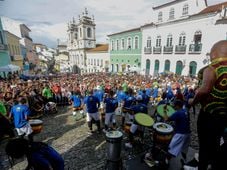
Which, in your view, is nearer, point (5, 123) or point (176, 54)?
point (5, 123)

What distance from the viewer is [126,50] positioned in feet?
108

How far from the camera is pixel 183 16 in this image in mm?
22375

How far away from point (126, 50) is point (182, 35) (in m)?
13.0

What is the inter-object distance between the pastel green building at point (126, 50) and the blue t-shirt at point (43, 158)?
25.4 m

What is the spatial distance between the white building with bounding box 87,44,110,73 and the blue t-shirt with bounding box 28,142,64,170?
125 ft

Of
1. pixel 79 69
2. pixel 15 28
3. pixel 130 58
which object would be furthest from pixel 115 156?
pixel 79 69

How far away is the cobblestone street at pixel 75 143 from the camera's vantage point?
5.14 meters

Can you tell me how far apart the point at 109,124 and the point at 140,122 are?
322cm

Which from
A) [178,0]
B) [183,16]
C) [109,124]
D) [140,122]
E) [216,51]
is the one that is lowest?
[109,124]

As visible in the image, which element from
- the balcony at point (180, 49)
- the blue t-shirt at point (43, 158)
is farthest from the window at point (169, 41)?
the blue t-shirt at point (43, 158)

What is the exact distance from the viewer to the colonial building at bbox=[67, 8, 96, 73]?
53.0m

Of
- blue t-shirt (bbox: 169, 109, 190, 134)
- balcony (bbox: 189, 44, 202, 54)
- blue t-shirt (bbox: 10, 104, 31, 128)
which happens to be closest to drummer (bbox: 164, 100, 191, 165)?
blue t-shirt (bbox: 169, 109, 190, 134)

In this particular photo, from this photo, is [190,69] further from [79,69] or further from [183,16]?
[79,69]

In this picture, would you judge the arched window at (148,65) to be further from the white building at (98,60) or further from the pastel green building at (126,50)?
the white building at (98,60)
